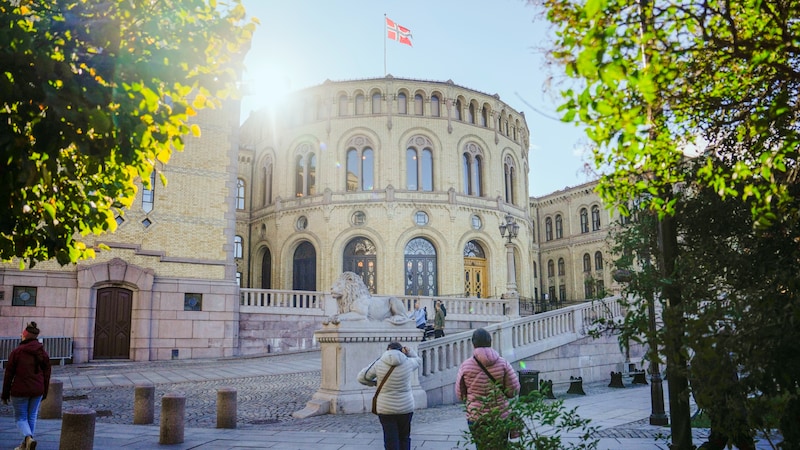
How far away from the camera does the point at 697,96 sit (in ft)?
17.0

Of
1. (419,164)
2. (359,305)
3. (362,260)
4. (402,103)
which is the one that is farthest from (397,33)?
(359,305)

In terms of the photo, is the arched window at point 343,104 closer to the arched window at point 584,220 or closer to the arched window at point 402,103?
the arched window at point 402,103

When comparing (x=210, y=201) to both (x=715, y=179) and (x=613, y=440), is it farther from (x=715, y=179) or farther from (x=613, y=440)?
(x=715, y=179)

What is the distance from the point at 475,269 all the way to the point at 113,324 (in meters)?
22.5

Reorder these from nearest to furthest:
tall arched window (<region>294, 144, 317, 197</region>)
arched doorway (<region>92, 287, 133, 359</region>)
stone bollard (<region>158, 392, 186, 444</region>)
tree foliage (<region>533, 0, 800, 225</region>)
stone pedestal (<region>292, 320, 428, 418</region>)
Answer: tree foliage (<region>533, 0, 800, 225</region>), stone bollard (<region>158, 392, 186, 444</region>), stone pedestal (<region>292, 320, 428, 418</region>), arched doorway (<region>92, 287, 133, 359</region>), tall arched window (<region>294, 144, 317, 197</region>)

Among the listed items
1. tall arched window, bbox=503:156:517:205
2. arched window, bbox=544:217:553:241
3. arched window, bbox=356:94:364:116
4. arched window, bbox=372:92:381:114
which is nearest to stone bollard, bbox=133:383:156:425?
arched window, bbox=356:94:364:116

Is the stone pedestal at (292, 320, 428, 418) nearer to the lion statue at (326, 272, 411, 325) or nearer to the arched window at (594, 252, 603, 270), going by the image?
the lion statue at (326, 272, 411, 325)

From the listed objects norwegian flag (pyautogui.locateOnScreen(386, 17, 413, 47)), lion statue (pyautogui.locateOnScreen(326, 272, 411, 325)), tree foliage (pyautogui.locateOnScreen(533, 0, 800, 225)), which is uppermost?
norwegian flag (pyautogui.locateOnScreen(386, 17, 413, 47))

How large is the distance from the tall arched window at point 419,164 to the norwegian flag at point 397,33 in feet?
20.8

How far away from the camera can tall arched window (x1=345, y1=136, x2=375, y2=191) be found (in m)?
37.3

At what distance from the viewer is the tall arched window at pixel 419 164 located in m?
37.4

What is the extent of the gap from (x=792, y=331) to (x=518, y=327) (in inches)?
486

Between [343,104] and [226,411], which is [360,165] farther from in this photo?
[226,411]

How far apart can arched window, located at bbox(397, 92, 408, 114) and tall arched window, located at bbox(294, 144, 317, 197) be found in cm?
611
